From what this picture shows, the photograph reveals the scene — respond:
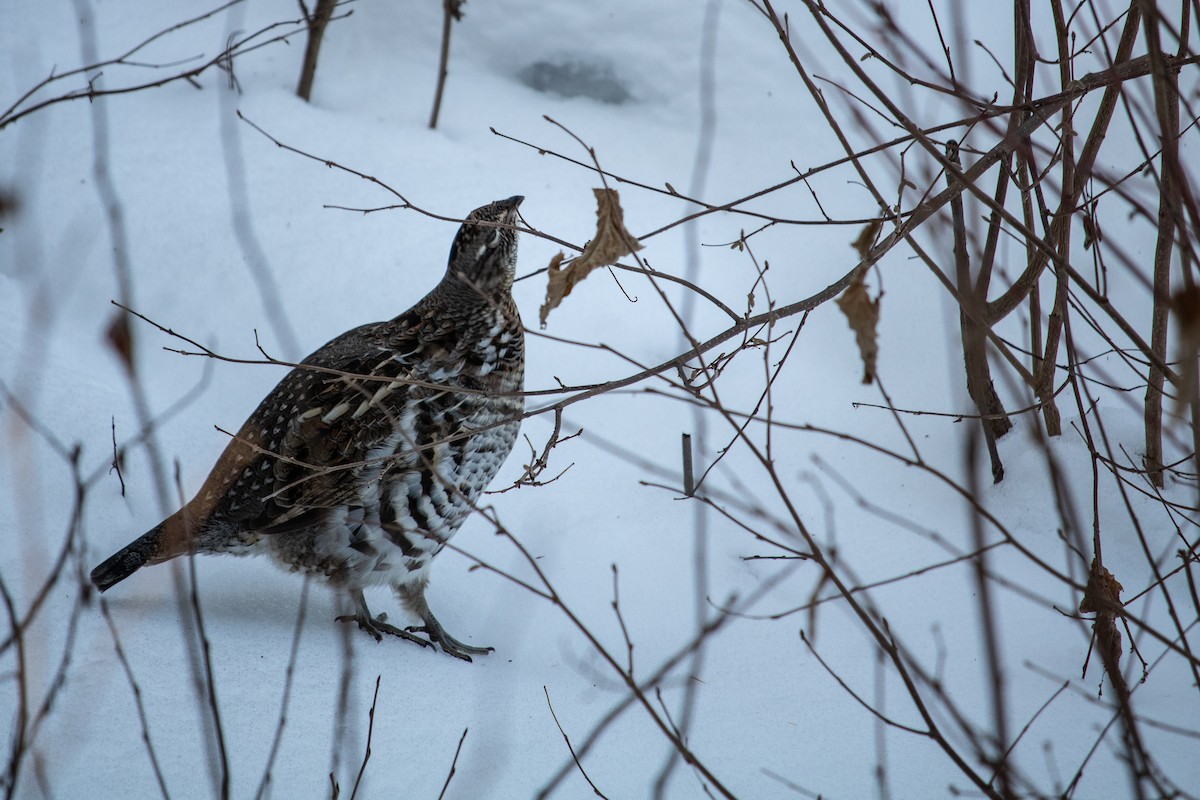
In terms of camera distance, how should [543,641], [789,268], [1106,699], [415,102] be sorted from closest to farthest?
[1106,699]
[543,641]
[789,268]
[415,102]

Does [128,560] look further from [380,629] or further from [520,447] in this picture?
[520,447]

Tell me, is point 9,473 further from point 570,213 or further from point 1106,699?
point 1106,699

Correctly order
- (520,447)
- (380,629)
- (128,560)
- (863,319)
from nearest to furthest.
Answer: (863,319), (128,560), (380,629), (520,447)

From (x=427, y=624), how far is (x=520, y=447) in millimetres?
1065

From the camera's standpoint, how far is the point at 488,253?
10.1ft

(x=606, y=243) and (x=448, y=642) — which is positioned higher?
(x=606, y=243)

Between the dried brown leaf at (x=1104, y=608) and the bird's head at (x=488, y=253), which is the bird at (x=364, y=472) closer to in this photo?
the bird's head at (x=488, y=253)

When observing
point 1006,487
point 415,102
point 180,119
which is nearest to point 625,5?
point 415,102

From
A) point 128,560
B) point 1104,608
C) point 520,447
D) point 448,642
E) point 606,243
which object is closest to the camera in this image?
point 1104,608

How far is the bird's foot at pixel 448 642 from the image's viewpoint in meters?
2.88

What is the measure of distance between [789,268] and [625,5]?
177 cm

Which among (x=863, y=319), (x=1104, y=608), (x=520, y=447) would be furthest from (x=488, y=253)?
(x=1104, y=608)

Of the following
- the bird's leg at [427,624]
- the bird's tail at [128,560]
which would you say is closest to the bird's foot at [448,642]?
the bird's leg at [427,624]

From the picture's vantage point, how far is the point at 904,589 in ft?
9.79
